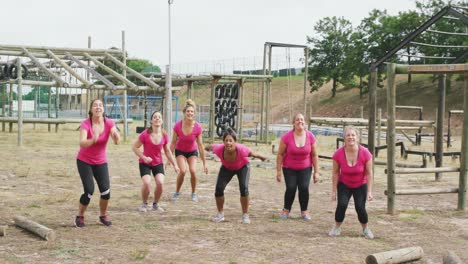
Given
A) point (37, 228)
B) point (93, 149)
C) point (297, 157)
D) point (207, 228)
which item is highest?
point (93, 149)

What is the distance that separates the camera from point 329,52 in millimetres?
52906

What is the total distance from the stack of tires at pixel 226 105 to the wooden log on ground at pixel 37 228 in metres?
16.7

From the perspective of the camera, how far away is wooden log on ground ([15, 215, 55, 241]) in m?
6.43

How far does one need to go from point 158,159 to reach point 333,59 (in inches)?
1792

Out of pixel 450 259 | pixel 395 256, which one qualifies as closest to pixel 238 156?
pixel 395 256

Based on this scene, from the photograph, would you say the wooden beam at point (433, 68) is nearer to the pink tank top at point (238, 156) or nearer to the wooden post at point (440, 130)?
the pink tank top at point (238, 156)

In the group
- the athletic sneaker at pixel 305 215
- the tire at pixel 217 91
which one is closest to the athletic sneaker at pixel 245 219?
the athletic sneaker at pixel 305 215

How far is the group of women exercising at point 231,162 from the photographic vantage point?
6.98 meters

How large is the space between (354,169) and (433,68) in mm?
2641

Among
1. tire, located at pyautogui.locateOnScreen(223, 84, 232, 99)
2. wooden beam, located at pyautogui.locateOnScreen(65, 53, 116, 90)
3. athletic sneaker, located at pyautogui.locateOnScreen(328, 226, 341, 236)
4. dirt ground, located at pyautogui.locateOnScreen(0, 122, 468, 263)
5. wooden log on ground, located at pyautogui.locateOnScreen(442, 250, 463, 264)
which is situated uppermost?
wooden beam, located at pyautogui.locateOnScreen(65, 53, 116, 90)

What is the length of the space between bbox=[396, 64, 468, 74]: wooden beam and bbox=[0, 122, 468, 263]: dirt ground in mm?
2055

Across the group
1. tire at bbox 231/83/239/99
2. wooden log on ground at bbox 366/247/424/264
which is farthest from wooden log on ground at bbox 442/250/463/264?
tire at bbox 231/83/239/99

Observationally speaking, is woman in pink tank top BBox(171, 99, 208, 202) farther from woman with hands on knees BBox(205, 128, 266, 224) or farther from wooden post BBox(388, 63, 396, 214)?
wooden post BBox(388, 63, 396, 214)

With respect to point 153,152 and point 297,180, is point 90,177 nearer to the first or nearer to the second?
point 153,152
